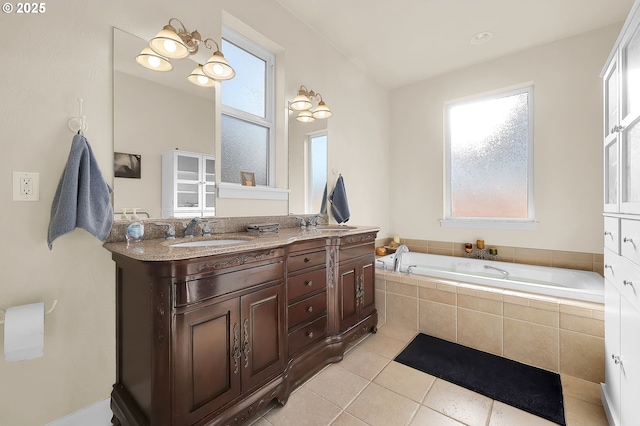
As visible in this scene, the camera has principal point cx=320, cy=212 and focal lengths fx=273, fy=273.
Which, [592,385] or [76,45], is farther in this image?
[592,385]

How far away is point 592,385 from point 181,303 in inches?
97.0

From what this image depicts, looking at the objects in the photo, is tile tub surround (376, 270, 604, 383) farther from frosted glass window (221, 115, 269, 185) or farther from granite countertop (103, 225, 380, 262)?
frosted glass window (221, 115, 269, 185)

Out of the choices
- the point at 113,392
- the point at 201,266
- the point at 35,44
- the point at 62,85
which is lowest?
the point at 113,392

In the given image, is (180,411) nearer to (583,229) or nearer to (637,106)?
(637,106)

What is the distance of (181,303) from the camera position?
112 cm

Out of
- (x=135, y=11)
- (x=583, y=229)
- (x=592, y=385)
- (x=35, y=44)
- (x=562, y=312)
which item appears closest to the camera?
(x=35, y=44)

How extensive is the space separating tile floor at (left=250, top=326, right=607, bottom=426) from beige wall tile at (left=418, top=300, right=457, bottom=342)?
566mm

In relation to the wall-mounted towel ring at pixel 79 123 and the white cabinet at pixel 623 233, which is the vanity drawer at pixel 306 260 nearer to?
the wall-mounted towel ring at pixel 79 123

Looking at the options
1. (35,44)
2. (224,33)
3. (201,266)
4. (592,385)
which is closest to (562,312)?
(592,385)

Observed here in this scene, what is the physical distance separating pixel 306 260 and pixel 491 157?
8.84ft

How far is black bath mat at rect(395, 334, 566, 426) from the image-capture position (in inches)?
62.3

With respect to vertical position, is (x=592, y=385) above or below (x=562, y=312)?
below

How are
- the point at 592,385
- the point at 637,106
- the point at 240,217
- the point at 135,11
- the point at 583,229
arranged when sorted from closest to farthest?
the point at 637,106 < the point at 135,11 < the point at 592,385 < the point at 240,217 < the point at 583,229

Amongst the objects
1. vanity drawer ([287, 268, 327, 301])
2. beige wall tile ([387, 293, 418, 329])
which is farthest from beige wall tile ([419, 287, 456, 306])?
vanity drawer ([287, 268, 327, 301])
